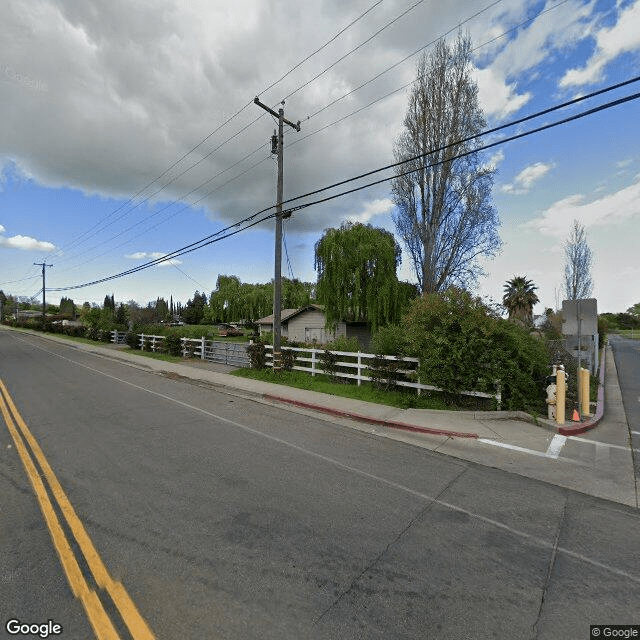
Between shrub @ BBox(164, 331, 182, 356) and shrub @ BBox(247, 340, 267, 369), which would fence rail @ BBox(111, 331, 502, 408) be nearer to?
shrub @ BBox(247, 340, 267, 369)

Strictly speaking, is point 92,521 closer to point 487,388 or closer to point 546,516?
point 546,516

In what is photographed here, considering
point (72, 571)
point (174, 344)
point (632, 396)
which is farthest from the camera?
point (174, 344)

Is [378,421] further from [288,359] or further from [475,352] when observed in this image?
[288,359]

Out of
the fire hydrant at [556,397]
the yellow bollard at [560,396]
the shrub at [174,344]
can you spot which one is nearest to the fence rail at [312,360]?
the shrub at [174,344]

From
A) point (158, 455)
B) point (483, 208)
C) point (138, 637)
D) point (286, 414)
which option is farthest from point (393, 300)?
point (138, 637)

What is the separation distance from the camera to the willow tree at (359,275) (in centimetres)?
2045

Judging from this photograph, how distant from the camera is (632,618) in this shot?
2.58 m

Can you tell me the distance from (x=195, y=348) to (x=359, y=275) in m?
10.3

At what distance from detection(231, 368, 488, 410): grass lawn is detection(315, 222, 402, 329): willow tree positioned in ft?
26.4

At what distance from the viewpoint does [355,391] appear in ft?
35.4

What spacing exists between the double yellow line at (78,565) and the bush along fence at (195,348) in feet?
38.8

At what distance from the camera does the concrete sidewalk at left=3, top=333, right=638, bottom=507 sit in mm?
5344

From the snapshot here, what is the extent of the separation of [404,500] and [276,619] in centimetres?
230

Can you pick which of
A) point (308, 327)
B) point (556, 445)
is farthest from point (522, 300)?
point (556, 445)
